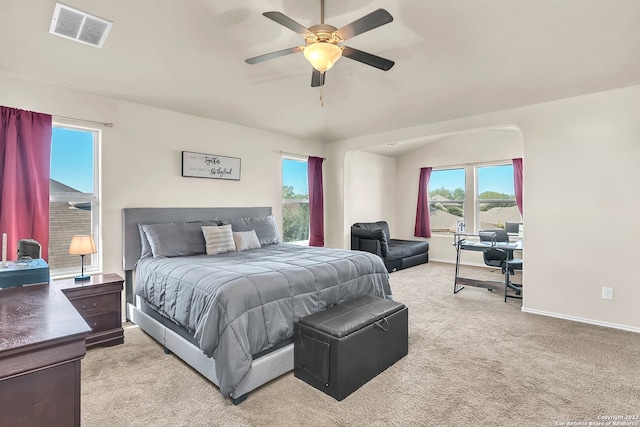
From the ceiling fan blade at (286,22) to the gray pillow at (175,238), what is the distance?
8.38ft

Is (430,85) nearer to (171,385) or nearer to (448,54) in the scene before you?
(448,54)

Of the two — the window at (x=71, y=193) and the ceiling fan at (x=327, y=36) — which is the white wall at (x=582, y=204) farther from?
the window at (x=71, y=193)

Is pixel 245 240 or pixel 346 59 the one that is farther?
pixel 245 240

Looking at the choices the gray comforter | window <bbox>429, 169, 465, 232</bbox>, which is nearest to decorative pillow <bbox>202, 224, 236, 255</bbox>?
the gray comforter

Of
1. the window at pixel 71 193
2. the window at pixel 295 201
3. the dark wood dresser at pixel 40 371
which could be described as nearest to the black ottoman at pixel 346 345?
the dark wood dresser at pixel 40 371

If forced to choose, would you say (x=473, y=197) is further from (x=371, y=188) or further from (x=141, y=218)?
(x=141, y=218)

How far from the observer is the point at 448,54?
9.53ft

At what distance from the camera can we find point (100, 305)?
9.73ft

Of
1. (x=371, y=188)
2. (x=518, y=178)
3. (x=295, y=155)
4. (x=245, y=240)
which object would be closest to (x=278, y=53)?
(x=245, y=240)

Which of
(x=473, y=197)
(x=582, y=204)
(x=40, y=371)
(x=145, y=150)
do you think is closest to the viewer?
(x=40, y=371)

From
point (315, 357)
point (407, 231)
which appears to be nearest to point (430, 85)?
point (315, 357)

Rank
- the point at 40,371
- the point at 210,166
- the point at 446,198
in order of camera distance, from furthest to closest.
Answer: the point at 446,198, the point at 210,166, the point at 40,371

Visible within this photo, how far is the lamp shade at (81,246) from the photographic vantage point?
2.93m

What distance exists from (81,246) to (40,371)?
94.3 inches
